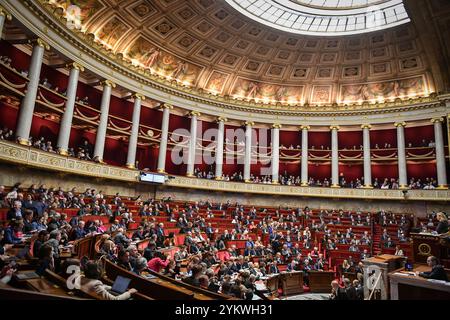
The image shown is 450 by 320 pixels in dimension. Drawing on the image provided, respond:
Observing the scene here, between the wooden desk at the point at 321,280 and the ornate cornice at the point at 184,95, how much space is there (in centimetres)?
1414

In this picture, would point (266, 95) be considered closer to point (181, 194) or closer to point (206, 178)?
point (206, 178)

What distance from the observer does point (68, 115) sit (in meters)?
14.6

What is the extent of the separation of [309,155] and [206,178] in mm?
8926

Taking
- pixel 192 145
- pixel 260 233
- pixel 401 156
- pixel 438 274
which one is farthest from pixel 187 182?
pixel 438 274

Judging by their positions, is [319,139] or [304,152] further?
[319,139]

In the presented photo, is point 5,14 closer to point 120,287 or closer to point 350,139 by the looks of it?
point 120,287

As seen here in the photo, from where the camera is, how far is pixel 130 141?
18094 mm

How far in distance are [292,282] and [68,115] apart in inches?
502

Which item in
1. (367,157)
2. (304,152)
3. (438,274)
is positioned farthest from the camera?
(304,152)

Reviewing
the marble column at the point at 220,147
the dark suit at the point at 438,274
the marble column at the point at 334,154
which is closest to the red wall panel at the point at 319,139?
the marble column at the point at 334,154

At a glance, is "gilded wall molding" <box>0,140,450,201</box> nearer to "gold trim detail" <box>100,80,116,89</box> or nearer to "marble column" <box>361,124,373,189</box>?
"marble column" <box>361,124,373,189</box>

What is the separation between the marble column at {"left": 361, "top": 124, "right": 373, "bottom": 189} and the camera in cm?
2155

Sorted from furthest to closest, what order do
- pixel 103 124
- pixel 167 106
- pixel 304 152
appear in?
pixel 304 152
pixel 167 106
pixel 103 124

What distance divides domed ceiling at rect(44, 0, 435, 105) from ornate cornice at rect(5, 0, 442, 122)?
2.31 ft
